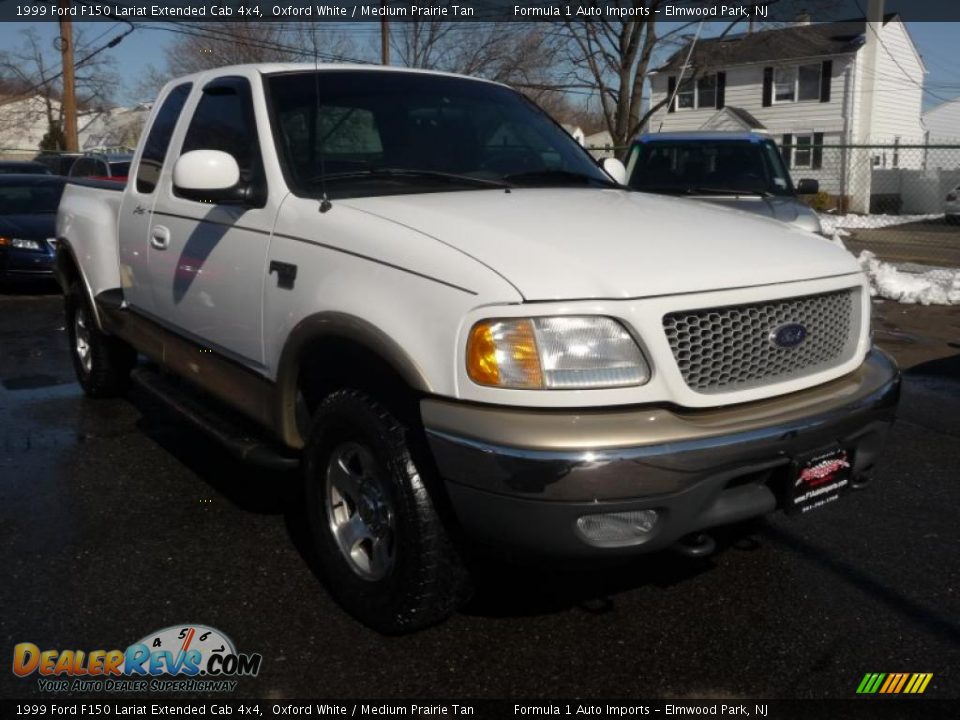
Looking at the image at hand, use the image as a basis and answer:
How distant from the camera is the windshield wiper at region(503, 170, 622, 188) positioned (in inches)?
155

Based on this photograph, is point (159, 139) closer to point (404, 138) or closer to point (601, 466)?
point (404, 138)

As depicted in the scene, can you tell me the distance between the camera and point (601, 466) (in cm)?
253

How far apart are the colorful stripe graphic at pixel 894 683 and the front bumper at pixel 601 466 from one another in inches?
25.1

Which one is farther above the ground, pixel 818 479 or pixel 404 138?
pixel 404 138

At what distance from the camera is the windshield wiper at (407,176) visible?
142 inches

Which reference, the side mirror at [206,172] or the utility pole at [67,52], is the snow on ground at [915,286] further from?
the utility pole at [67,52]

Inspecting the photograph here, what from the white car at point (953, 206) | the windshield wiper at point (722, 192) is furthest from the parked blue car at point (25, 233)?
the white car at point (953, 206)

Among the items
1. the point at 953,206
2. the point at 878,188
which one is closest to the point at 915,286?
the point at 953,206

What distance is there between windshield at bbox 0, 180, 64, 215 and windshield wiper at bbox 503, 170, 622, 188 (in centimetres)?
1074

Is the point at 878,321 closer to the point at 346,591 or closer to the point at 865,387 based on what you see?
the point at 865,387

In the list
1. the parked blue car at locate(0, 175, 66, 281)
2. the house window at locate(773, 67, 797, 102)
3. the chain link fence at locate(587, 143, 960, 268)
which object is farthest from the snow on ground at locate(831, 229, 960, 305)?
the house window at locate(773, 67, 797, 102)

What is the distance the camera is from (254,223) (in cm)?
362

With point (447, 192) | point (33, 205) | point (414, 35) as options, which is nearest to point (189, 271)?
point (447, 192)

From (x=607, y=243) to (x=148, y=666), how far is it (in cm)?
202
